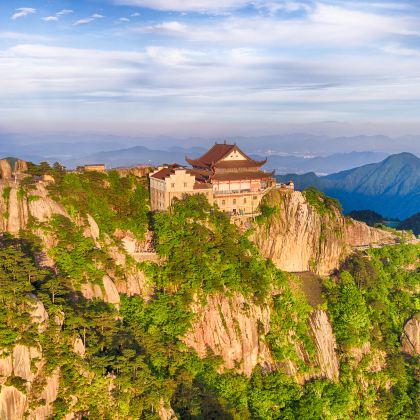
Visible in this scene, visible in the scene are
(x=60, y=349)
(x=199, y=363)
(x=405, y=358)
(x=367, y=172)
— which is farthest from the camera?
(x=367, y=172)

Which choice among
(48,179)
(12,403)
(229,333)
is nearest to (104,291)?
(229,333)

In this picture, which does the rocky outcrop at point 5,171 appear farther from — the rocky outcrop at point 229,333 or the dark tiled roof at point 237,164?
the rocky outcrop at point 229,333

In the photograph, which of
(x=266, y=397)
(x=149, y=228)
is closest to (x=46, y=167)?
(x=149, y=228)

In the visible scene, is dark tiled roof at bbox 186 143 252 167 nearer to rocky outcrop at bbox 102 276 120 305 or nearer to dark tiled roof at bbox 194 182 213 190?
dark tiled roof at bbox 194 182 213 190

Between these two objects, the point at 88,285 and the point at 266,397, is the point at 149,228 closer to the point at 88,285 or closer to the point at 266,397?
Answer: the point at 88,285

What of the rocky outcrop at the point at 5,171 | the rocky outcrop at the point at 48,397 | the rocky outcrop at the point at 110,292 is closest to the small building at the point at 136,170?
the rocky outcrop at the point at 5,171

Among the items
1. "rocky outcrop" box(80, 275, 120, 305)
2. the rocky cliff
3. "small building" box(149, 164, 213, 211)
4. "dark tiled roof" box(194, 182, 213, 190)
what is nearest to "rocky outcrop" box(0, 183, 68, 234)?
"rocky outcrop" box(80, 275, 120, 305)
